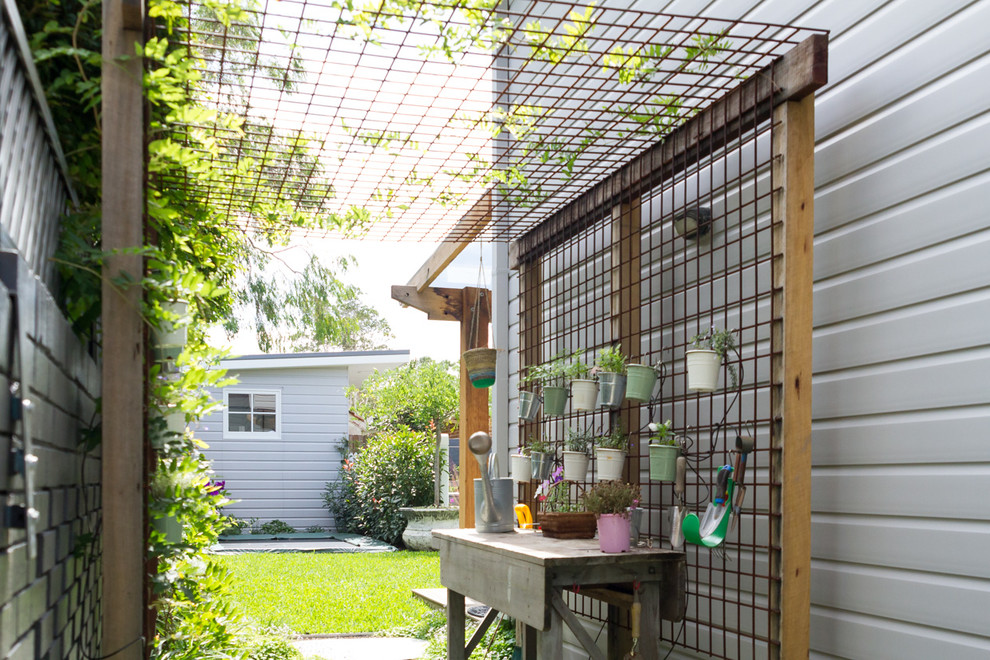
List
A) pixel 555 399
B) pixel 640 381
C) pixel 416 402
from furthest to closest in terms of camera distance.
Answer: pixel 416 402, pixel 555 399, pixel 640 381

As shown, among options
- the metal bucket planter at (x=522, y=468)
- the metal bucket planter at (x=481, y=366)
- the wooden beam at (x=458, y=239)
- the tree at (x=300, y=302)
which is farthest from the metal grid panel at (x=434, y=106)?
the tree at (x=300, y=302)

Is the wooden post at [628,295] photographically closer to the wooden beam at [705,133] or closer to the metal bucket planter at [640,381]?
the wooden beam at [705,133]

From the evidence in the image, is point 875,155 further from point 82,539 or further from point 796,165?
point 82,539

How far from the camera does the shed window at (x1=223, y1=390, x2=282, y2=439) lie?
1289 cm

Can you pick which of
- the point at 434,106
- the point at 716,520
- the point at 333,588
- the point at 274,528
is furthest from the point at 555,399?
the point at 274,528

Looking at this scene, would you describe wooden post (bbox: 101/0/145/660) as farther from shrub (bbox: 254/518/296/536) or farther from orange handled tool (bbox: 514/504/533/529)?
shrub (bbox: 254/518/296/536)

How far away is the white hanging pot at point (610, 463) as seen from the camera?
354 centimetres

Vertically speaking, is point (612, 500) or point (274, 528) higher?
A: point (612, 500)

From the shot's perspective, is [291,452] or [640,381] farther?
[291,452]

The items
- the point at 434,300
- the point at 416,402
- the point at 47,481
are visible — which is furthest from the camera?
the point at 416,402

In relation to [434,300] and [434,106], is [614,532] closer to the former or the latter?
[434,106]

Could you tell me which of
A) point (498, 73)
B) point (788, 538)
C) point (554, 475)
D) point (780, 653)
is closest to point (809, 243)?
point (788, 538)

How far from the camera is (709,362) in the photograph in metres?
2.98

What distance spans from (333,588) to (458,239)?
3328 mm
